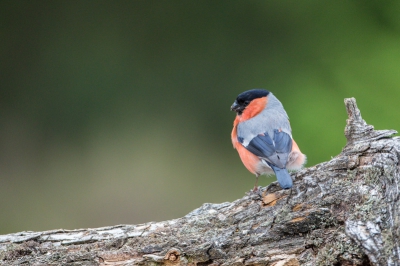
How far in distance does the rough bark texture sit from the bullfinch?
0.85 feet

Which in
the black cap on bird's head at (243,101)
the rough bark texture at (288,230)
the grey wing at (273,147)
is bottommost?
the rough bark texture at (288,230)

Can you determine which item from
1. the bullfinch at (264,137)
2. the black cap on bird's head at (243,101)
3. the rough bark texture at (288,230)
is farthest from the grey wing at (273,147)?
the black cap on bird's head at (243,101)

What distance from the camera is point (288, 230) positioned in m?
2.45

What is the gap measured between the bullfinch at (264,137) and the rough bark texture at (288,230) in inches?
10.2

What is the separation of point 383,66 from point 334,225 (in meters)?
3.57

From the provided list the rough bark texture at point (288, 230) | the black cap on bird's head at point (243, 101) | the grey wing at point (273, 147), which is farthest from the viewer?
the black cap on bird's head at point (243, 101)

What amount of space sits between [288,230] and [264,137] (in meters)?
0.97

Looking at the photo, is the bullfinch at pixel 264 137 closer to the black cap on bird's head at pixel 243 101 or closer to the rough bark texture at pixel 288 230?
the black cap on bird's head at pixel 243 101

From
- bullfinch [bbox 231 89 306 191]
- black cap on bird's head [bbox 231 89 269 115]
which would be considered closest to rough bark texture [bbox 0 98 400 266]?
bullfinch [bbox 231 89 306 191]

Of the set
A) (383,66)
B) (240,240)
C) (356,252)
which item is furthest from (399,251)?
(383,66)

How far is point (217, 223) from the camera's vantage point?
267cm

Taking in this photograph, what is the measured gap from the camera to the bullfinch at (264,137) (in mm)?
3117

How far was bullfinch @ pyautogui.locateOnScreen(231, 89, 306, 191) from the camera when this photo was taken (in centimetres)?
312

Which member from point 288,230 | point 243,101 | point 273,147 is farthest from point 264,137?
point 288,230
